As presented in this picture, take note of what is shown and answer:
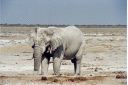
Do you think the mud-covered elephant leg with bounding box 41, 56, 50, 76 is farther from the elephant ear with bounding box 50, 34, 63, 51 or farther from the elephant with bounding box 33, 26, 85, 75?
the elephant ear with bounding box 50, 34, 63, 51

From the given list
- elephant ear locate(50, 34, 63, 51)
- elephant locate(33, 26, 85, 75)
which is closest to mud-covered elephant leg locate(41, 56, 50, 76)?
elephant locate(33, 26, 85, 75)

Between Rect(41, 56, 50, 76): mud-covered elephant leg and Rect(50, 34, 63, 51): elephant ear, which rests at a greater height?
Rect(50, 34, 63, 51): elephant ear

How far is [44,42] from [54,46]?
0.39 m

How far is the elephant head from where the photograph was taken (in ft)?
60.8

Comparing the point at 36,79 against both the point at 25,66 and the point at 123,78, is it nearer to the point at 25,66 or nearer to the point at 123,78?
the point at 123,78

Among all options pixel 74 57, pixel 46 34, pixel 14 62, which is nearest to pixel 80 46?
pixel 74 57

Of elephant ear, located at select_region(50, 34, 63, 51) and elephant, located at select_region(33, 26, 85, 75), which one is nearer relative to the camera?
elephant, located at select_region(33, 26, 85, 75)

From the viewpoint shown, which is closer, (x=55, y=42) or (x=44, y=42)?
(x=44, y=42)

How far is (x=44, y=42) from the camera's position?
61.5ft

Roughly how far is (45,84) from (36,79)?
1.15m

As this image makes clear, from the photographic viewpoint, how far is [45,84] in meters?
16.2

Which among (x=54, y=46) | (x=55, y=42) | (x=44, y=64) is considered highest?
(x=55, y=42)

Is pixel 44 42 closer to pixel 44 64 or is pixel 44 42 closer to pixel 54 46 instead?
pixel 54 46

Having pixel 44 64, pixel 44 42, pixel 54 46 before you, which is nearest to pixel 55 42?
pixel 54 46
